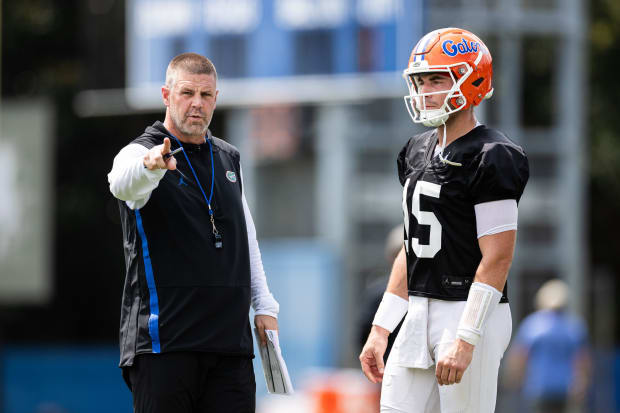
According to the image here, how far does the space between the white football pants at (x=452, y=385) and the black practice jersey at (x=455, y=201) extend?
0.09 meters

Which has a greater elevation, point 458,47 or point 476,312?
point 458,47

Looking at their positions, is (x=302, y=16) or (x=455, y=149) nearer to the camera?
(x=455, y=149)

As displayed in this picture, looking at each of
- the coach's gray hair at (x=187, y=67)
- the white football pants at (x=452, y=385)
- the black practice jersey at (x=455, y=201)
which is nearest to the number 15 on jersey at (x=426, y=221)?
the black practice jersey at (x=455, y=201)

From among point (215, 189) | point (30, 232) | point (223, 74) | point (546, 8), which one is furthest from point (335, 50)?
point (215, 189)

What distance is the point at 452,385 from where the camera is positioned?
4.71 metres

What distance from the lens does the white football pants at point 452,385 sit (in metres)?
4.70

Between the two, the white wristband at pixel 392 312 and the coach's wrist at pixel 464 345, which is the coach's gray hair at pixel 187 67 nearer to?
the white wristband at pixel 392 312

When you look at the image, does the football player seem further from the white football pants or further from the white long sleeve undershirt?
the white long sleeve undershirt

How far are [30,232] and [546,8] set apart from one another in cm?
857

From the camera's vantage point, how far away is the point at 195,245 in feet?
15.8

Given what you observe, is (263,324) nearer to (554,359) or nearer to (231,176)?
(231,176)

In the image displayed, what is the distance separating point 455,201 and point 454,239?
0.14m

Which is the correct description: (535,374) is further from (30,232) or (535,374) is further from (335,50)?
(30,232)

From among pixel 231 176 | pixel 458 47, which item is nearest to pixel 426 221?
pixel 458 47
